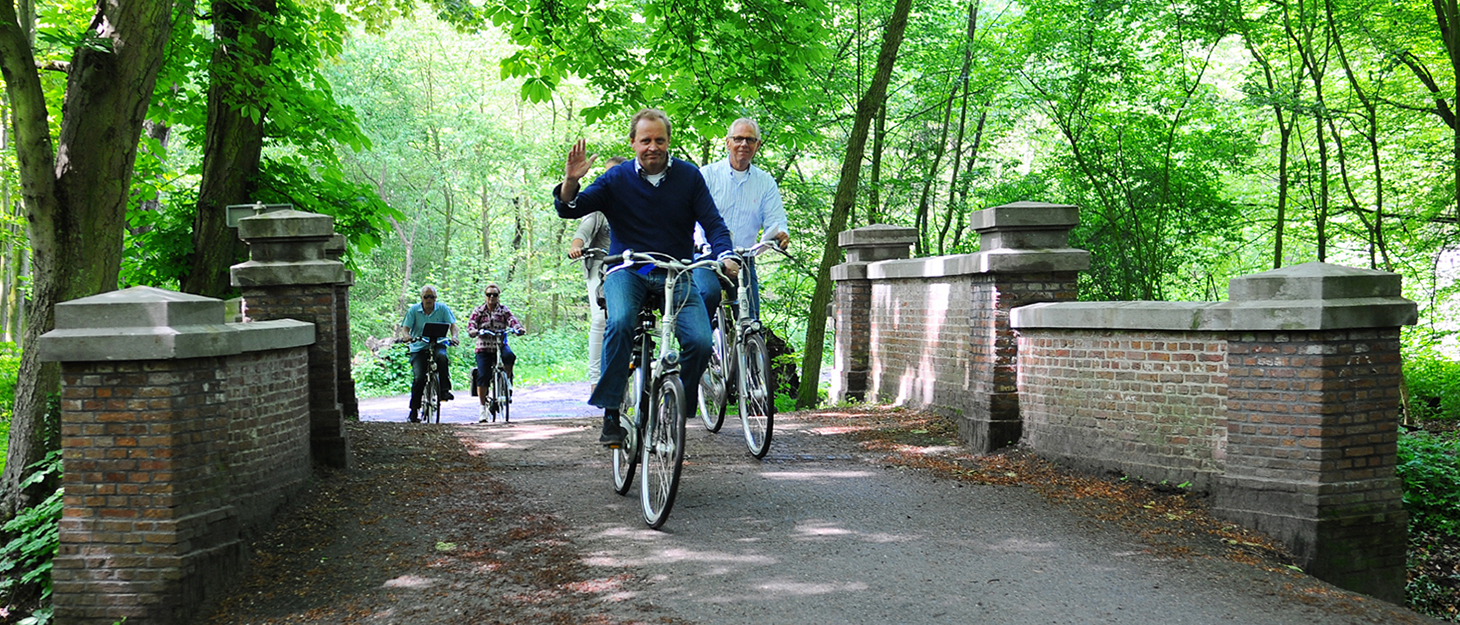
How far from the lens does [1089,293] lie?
1762 centimetres

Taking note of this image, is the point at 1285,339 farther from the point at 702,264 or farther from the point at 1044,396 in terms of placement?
the point at 702,264

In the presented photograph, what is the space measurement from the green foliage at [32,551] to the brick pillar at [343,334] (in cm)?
207

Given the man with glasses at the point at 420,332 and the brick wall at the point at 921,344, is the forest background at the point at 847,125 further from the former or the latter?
the brick wall at the point at 921,344

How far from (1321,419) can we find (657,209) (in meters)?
3.99

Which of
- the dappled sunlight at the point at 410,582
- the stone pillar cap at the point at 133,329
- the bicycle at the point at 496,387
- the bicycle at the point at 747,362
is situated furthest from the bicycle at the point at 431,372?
the dappled sunlight at the point at 410,582

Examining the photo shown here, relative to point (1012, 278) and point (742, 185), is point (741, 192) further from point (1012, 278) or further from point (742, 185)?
point (1012, 278)

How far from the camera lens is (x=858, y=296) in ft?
38.5

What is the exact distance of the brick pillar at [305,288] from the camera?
22.9 feet

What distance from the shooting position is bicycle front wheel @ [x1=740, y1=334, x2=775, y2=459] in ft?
22.9

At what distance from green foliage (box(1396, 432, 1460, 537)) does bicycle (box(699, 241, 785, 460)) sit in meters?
5.74

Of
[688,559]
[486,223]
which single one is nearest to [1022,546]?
[688,559]

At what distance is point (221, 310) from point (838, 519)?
3548mm

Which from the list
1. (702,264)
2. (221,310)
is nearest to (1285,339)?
(702,264)

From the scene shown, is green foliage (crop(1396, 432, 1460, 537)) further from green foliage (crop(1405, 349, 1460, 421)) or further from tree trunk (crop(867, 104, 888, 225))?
tree trunk (crop(867, 104, 888, 225))
